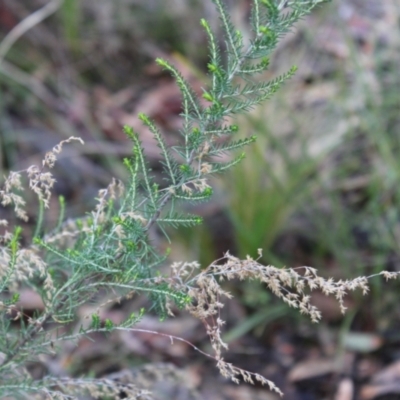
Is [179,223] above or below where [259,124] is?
below

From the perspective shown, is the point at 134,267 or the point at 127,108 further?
the point at 127,108

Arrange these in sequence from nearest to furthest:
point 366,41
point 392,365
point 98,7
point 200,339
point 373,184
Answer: point 392,365, point 200,339, point 373,184, point 366,41, point 98,7

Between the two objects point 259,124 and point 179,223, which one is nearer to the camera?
point 179,223

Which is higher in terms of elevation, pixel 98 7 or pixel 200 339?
pixel 98 7

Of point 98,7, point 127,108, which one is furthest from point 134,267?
point 98,7

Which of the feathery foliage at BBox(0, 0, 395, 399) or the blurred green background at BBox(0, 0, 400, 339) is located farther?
the blurred green background at BBox(0, 0, 400, 339)

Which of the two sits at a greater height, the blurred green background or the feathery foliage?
the blurred green background

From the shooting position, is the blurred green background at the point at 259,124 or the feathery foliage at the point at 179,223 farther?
the blurred green background at the point at 259,124

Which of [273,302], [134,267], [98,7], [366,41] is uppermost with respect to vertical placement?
[98,7]

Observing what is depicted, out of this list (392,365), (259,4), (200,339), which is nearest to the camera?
(259,4)

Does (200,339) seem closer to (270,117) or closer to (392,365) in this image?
(392,365)

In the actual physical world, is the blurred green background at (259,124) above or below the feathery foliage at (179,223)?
above
